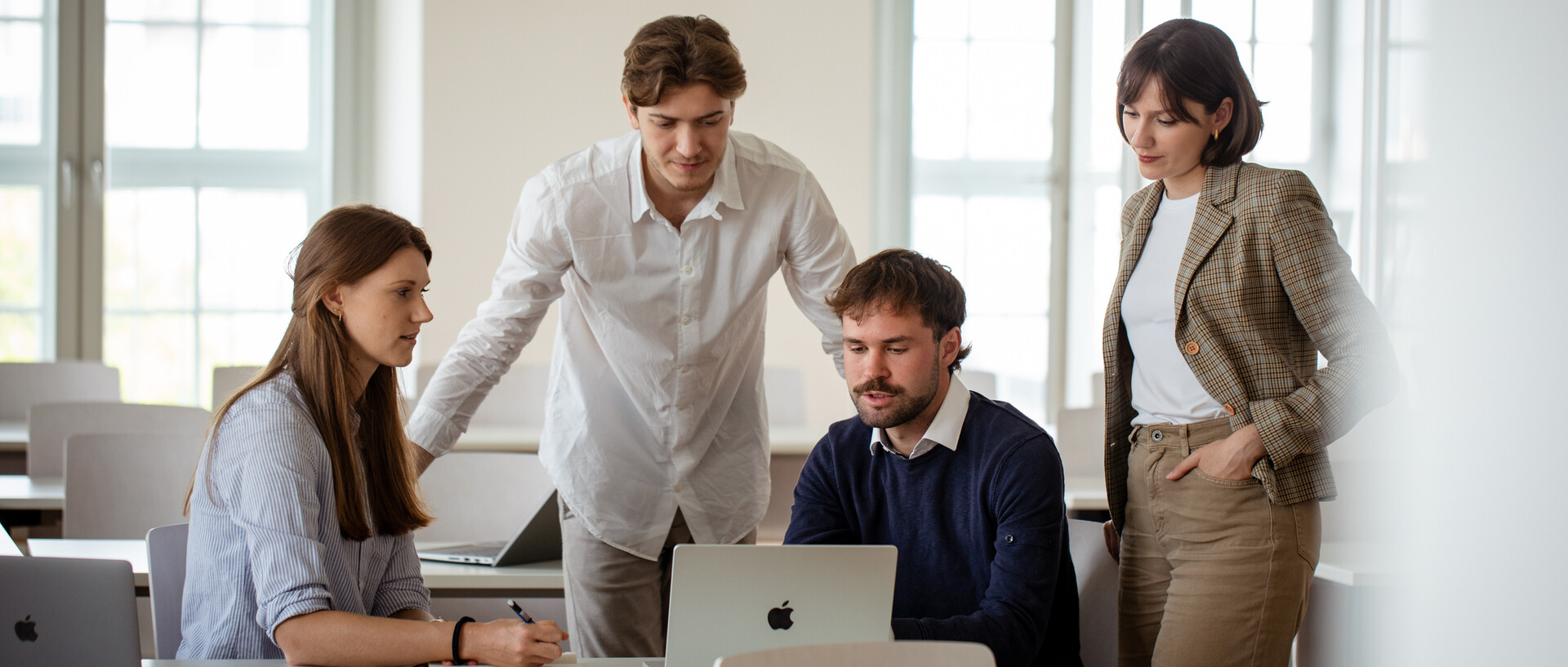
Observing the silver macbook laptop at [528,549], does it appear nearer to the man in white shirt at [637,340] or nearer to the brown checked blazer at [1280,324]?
the man in white shirt at [637,340]

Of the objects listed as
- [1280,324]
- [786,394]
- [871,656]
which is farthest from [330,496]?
[786,394]

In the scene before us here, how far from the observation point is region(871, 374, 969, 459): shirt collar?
68.1 inches

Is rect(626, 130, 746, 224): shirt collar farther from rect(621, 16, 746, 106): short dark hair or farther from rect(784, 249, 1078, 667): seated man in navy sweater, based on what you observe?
rect(784, 249, 1078, 667): seated man in navy sweater

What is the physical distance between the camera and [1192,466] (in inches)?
63.1

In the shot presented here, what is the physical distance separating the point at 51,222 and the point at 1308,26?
489cm

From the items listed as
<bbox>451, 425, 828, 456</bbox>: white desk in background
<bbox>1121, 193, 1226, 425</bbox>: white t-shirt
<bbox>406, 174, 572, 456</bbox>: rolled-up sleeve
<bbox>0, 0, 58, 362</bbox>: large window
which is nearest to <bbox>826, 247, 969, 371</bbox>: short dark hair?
<bbox>1121, 193, 1226, 425</bbox>: white t-shirt

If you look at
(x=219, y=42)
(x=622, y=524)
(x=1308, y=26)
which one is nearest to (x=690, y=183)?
(x=622, y=524)

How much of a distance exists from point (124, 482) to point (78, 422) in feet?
2.39

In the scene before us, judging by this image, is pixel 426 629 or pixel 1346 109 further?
pixel 1346 109

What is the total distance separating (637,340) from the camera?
6.71 feet

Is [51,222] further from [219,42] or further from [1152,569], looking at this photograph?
[1152,569]

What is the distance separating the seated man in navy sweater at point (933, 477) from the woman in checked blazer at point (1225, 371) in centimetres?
15

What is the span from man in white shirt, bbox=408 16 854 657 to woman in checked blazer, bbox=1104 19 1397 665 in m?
0.61

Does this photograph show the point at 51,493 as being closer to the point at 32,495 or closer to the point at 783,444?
the point at 32,495
